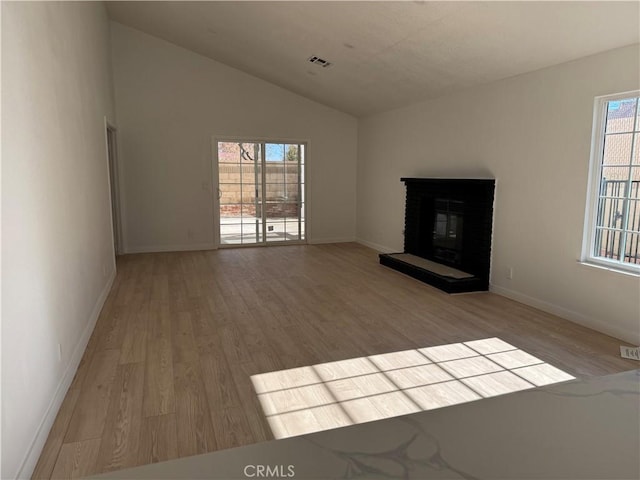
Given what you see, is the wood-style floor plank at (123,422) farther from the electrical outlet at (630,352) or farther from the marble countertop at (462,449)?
the electrical outlet at (630,352)

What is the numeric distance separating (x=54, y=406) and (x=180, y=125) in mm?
5663

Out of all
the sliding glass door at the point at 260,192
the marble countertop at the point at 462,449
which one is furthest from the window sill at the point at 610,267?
the sliding glass door at the point at 260,192

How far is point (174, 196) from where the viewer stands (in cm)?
737

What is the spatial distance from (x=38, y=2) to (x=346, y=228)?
645 centimetres

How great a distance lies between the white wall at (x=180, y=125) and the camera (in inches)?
275

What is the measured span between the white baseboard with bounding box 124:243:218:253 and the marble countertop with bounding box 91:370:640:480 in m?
7.01

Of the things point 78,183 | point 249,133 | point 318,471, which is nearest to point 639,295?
point 318,471

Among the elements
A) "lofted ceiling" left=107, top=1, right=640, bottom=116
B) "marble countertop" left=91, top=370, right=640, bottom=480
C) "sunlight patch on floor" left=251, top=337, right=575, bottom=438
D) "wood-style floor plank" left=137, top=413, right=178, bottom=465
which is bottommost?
"wood-style floor plank" left=137, top=413, right=178, bottom=465

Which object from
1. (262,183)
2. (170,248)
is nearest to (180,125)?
(262,183)

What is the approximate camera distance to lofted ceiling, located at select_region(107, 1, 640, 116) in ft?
11.2

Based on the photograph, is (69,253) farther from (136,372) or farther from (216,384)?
(216,384)

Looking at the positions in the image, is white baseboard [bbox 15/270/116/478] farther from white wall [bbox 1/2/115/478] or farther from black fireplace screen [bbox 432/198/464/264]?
black fireplace screen [bbox 432/198/464/264]

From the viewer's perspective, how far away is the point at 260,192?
7.89m

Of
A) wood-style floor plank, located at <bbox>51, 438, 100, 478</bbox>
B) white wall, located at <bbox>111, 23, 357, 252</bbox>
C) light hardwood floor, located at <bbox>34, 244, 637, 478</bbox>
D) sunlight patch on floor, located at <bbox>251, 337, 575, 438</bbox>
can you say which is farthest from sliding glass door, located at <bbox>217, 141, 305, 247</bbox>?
wood-style floor plank, located at <bbox>51, 438, 100, 478</bbox>
